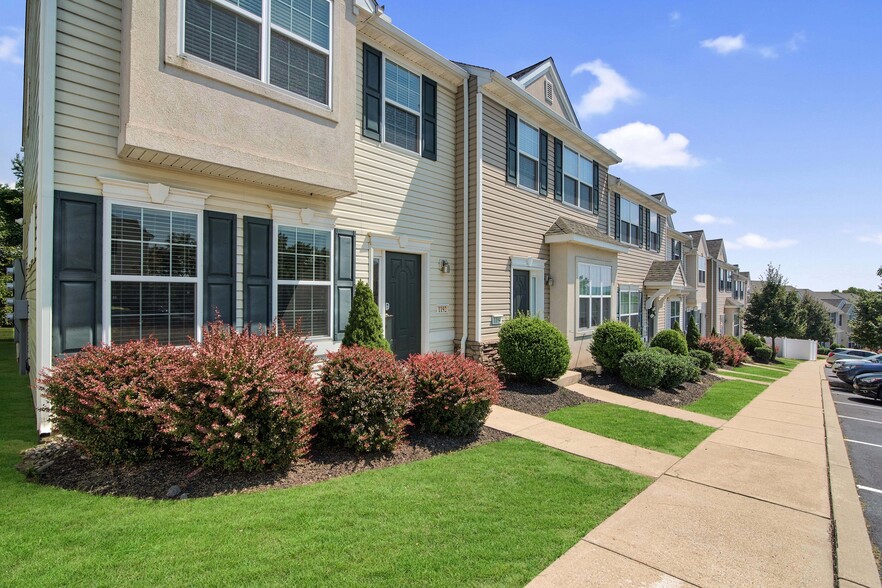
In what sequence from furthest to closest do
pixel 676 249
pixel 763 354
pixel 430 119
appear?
pixel 763 354, pixel 676 249, pixel 430 119

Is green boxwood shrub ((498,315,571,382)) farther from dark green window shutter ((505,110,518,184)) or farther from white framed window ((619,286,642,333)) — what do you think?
white framed window ((619,286,642,333))

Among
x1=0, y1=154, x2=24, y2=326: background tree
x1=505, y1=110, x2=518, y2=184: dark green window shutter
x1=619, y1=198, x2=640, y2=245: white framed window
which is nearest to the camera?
x1=505, y1=110, x2=518, y2=184: dark green window shutter

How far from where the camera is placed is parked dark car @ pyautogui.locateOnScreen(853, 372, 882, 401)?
1361cm

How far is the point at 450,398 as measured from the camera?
580cm

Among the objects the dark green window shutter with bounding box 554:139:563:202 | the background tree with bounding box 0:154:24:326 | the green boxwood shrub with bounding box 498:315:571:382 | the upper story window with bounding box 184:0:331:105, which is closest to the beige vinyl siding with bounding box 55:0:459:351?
the upper story window with bounding box 184:0:331:105

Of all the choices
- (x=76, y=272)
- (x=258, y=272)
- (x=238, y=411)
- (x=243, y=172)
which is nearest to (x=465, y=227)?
(x=258, y=272)

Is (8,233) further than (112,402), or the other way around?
(8,233)

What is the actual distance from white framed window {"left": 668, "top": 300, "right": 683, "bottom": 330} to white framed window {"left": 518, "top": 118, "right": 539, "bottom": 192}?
13.6 metres

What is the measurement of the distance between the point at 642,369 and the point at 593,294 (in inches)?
141

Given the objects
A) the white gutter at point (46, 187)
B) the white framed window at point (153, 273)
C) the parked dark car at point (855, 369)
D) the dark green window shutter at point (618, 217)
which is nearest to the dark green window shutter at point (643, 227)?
the dark green window shutter at point (618, 217)

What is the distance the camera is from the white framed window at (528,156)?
36.1 feet

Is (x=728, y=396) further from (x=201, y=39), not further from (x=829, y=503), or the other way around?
(x=201, y=39)

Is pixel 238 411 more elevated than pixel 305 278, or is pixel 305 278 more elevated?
pixel 305 278

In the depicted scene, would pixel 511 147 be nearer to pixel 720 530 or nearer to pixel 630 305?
pixel 720 530
